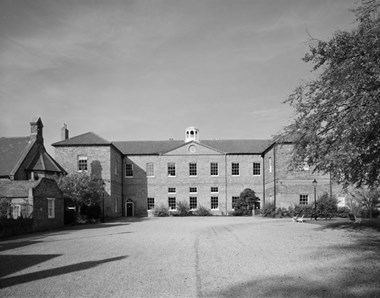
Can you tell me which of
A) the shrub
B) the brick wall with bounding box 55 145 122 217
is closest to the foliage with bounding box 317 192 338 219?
the shrub

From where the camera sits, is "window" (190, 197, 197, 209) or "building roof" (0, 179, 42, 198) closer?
"building roof" (0, 179, 42, 198)

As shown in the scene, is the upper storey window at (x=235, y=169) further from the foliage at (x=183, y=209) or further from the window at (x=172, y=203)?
the window at (x=172, y=203)

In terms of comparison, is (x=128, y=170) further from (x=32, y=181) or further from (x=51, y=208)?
(x=32, y=181)

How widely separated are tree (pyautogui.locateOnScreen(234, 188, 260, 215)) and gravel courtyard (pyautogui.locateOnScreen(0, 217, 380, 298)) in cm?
2880

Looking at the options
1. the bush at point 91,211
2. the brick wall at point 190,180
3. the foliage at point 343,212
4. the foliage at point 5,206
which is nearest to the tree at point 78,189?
the bush at point 91,211

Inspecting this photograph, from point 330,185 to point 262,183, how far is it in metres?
9.24

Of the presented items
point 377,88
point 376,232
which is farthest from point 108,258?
point 376,232

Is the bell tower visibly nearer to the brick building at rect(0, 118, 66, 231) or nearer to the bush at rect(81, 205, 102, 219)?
the brick building at rect(0, 118, 66, 231)

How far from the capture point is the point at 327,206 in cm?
3584

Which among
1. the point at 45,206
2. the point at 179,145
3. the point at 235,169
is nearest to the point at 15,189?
the point at 45,206

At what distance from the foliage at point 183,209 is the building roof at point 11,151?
18.4 metres

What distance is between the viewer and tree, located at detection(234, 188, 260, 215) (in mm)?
44750

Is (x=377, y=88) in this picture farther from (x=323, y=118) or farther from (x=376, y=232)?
(x=376, y=232)

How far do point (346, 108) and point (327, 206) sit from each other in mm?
23033
